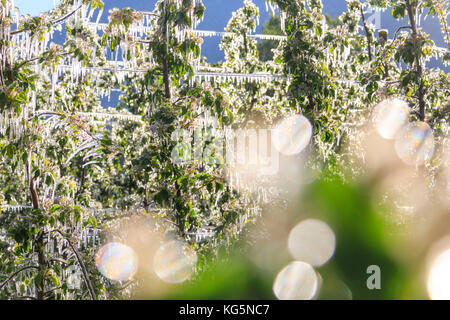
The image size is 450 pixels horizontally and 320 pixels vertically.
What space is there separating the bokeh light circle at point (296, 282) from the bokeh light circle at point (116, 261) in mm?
1257

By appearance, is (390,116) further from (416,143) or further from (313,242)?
(313,242)

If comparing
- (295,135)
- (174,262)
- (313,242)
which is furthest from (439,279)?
(174,262)

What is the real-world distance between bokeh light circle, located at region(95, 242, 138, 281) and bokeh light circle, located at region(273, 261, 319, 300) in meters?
1.26

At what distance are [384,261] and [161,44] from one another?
2.43m

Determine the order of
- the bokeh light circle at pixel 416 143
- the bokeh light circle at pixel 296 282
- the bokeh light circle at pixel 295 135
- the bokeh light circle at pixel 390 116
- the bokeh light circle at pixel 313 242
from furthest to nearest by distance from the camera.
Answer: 1. the bokeh light circle at pixel 390 116
2. the bokeh light circle at pixel 416 143
3. the bokeh light circle at pixel 295 135
4. the bokeh light circle at pixel 313 242
5. the bokeh light circle at pixel 296 282

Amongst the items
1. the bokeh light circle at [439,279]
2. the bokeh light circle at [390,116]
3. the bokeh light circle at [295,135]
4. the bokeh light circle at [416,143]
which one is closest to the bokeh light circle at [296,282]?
the bokeh light circle at [439,279]

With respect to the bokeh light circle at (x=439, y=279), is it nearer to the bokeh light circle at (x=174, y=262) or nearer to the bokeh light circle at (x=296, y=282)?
the bokeh light circle at (x=296, y=282)

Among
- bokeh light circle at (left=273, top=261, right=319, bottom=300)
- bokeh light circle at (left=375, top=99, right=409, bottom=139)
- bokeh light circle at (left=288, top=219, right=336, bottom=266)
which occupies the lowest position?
bokeh light circle at (left=273, top=261, right=319, bottom=300)

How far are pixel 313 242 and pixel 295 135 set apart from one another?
1234 mm

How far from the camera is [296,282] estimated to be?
2.71 metres

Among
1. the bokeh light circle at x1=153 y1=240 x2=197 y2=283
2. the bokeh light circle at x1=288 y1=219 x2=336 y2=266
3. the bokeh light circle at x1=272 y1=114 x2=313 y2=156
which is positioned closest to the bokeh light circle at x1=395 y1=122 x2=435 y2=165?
the bokeh light circle at x1=272 y1=114 x2=313 y2=156

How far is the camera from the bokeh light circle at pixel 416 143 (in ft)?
13.2

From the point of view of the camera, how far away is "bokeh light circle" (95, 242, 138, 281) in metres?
3.21

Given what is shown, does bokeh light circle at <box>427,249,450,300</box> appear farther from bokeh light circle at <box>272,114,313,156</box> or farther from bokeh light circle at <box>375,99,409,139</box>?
bokeh light circle at <box>375,99,409,139</box>
